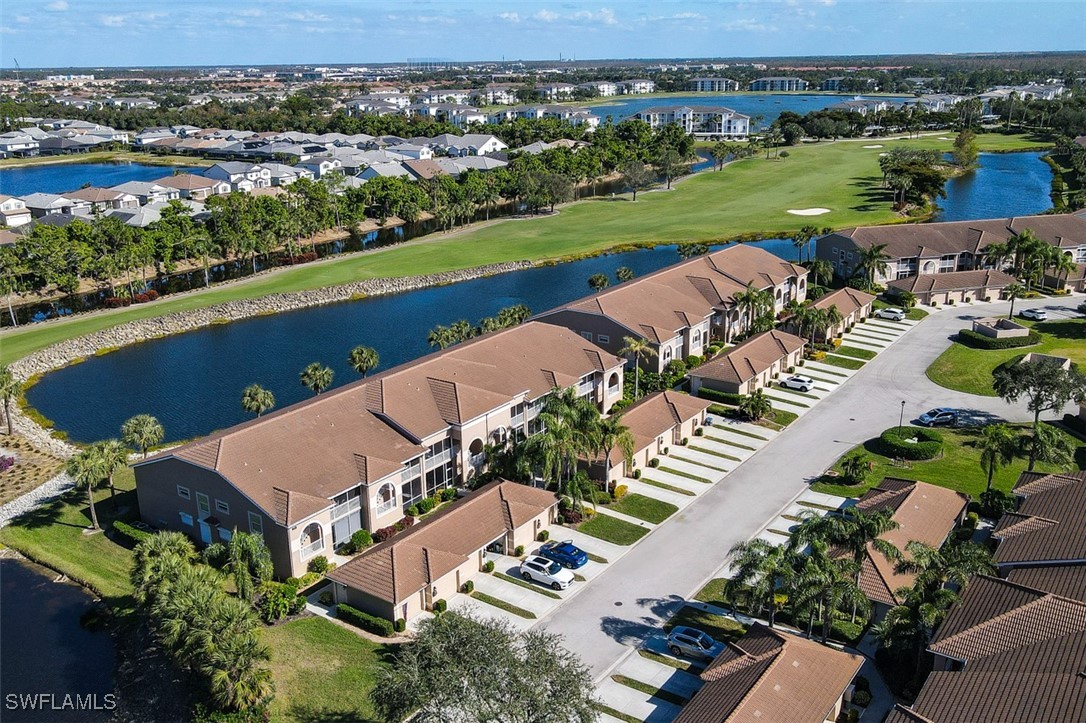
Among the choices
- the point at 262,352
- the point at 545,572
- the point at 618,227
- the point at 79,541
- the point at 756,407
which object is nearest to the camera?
the point at 545,572

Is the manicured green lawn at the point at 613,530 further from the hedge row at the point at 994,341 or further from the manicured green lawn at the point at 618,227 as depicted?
the manicured green lawn at the point at 618,227

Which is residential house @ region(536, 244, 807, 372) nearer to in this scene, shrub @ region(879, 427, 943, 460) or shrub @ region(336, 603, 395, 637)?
shrub @ region(879, 427, 943, 460)

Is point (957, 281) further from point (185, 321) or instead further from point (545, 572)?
point (185, 321)

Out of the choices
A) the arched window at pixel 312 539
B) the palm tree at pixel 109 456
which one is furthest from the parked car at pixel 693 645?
the palm tree at pixel 109 456

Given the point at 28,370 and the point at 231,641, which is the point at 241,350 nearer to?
the point at 28,370

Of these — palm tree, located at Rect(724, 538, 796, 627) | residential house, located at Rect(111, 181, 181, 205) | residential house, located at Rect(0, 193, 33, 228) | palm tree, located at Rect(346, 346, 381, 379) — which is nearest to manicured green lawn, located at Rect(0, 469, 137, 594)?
palm tree, located at Rect(346, 346, 381, 379)

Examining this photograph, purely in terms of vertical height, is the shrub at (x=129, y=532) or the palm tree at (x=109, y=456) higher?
the palm tree at (x=109, y=456)

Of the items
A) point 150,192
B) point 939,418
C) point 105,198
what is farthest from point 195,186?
point 939,418

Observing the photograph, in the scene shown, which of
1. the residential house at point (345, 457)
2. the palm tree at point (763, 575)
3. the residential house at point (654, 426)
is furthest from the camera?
the residential house at point (654, 426)
